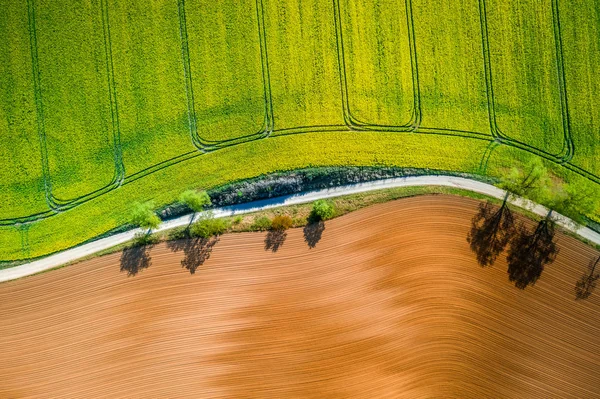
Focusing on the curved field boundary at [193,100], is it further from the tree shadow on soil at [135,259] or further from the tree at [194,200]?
the tree shadow on soil at [135,259]

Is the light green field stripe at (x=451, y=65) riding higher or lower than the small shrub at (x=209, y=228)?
higher

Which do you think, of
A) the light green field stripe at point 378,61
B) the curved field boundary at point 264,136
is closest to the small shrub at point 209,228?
the curved field boundary at point 264,136

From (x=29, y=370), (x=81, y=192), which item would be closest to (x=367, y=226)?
(x=81, y=192)

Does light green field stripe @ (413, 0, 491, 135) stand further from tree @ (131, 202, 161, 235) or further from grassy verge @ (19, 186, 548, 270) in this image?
tree @ (131, 202, 161, 235)

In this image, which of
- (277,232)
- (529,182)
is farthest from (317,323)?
(529,182)

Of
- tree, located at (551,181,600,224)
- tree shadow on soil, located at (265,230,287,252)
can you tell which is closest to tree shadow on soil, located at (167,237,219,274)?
tree shadow on soil, located at (265,230,287,252)
